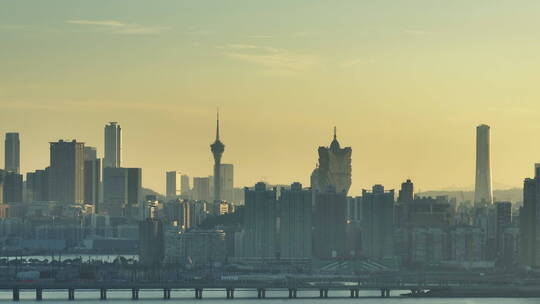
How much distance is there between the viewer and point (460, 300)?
148375 mm

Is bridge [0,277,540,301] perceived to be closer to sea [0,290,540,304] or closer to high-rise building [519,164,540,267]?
sea [0,290,540,304]

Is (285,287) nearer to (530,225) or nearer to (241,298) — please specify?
(241,298)

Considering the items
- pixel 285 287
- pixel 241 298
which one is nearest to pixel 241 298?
pixel 241 298

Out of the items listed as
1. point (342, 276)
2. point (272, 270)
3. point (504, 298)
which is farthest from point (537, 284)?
point (272, 270)

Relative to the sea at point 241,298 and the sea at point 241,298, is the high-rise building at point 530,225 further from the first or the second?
the sea at point 241,298

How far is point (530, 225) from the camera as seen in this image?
190 m

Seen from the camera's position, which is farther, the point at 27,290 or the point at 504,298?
the point at 27,290

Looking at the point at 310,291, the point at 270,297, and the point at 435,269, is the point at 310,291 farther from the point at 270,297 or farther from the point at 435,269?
the point at 435,269

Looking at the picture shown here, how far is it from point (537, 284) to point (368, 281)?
15.5 m

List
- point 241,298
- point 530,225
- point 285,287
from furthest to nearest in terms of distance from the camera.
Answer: point 530,225, point 285,287, point 241,298

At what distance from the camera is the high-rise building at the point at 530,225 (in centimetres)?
18925

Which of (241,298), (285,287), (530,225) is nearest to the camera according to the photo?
(241,298)

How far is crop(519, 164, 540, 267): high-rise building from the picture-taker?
189 metres

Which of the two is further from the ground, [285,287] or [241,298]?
[285,287]
